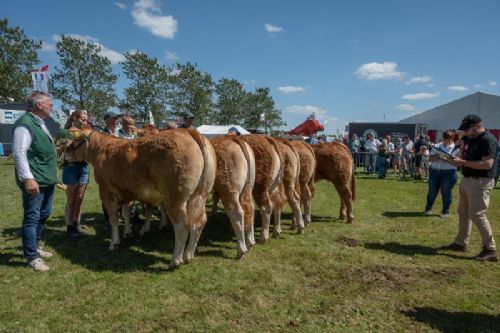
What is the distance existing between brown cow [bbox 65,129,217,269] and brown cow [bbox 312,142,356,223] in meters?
3.48

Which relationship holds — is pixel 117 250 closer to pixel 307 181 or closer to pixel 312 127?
pixel 307 181

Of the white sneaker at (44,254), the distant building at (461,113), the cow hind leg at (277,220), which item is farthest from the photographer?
the distant building at (461,113)

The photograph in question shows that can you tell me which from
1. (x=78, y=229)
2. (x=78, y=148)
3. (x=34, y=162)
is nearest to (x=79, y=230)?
(x=78, y=229)

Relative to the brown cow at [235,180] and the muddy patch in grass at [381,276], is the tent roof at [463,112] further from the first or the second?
the brown cow at [235,180]

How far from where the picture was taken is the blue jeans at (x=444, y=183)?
8211 mm

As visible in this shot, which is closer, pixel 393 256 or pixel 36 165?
pixel 36 165

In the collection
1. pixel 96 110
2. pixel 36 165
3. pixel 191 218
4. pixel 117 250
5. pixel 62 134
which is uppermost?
pixel 96 110

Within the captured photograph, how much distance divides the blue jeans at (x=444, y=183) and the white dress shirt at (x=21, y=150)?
8470 millimetres

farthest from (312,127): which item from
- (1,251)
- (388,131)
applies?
(1,251)

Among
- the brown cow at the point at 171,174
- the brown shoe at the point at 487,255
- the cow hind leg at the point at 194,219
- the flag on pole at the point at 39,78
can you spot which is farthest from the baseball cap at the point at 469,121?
the flag on pole at the point at 39,78

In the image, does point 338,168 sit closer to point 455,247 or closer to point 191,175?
point 455,247

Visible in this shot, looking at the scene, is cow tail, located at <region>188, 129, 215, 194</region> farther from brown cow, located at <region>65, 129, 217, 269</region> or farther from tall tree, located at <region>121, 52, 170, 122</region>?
tall tree, located at <region>121, 52, 170, 122</region>

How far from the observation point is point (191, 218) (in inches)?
187

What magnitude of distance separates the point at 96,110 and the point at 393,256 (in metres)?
34.7
